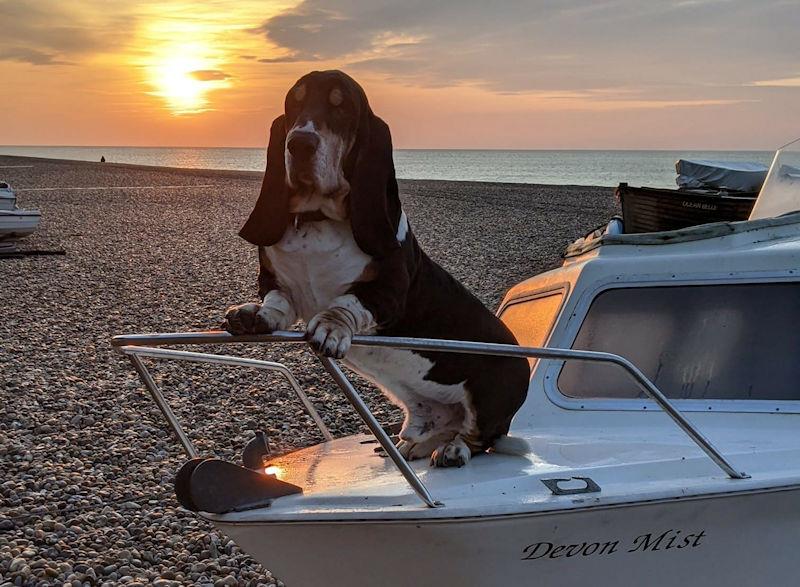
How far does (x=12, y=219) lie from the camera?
18078 millimetres

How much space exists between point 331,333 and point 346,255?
330mm

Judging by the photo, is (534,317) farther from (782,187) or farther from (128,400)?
(128,400)

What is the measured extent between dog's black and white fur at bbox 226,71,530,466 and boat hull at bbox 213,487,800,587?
0.54m

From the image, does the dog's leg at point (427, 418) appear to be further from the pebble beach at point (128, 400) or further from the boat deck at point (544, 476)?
the pebble beach at point (128, 400)

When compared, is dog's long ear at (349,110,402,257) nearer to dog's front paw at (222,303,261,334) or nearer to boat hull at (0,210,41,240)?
dog's front paw at (222,303,261,334)

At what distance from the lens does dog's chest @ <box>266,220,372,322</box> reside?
9.09ft

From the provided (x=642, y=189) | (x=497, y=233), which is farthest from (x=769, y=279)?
(x=497, y=233)

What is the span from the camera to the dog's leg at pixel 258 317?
8.91 feet

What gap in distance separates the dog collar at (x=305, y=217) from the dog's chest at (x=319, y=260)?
0.04ft

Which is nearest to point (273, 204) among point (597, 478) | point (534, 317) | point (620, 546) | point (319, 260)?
point (319, 260)

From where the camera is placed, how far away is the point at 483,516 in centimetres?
289

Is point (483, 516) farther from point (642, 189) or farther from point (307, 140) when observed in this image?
point (642, 189)

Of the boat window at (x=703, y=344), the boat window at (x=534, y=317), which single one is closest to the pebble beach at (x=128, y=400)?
the boat window at (x=534, y=317)

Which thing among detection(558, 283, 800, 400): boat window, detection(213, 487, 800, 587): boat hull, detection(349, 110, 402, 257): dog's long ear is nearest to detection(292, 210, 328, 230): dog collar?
detection(349, 110, 402, 257): dog's long ear
